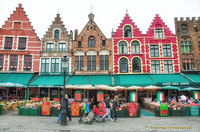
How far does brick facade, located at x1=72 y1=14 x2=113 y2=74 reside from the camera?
2087 cm

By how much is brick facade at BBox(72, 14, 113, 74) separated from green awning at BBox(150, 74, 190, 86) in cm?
631

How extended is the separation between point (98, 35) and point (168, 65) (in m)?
10.8

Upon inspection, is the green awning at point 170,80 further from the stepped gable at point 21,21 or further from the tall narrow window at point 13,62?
the tall narrow window at point 13,62

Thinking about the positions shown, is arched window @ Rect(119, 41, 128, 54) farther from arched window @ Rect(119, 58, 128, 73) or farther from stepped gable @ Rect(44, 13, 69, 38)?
stepped gable @ Rect(44, 13, 69, 38)

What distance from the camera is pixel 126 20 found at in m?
22.4

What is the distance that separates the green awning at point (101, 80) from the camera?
18.3 metres

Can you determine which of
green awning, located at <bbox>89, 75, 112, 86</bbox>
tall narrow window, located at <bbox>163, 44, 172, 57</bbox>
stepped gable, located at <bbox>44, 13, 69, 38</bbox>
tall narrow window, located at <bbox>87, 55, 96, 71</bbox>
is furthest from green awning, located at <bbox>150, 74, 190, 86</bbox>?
stepped gable, located at <bbox>44, 13, 69, 38</bbox>

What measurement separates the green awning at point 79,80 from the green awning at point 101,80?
2.12ft

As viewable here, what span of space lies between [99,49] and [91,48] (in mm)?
1158

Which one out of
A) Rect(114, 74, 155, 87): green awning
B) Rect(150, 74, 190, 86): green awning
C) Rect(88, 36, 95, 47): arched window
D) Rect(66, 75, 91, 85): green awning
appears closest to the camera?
Rect(150, 74, 190, 86): green awning

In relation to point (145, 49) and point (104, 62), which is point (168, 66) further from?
point (104, 62)

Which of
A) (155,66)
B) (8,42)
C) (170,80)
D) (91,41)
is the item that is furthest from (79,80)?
(8,42)

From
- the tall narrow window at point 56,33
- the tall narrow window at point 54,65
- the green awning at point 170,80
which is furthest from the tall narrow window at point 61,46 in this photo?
the green awning at point 170,80

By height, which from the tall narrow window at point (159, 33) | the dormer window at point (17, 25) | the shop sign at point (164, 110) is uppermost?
the dormer window at point (17, 25)
